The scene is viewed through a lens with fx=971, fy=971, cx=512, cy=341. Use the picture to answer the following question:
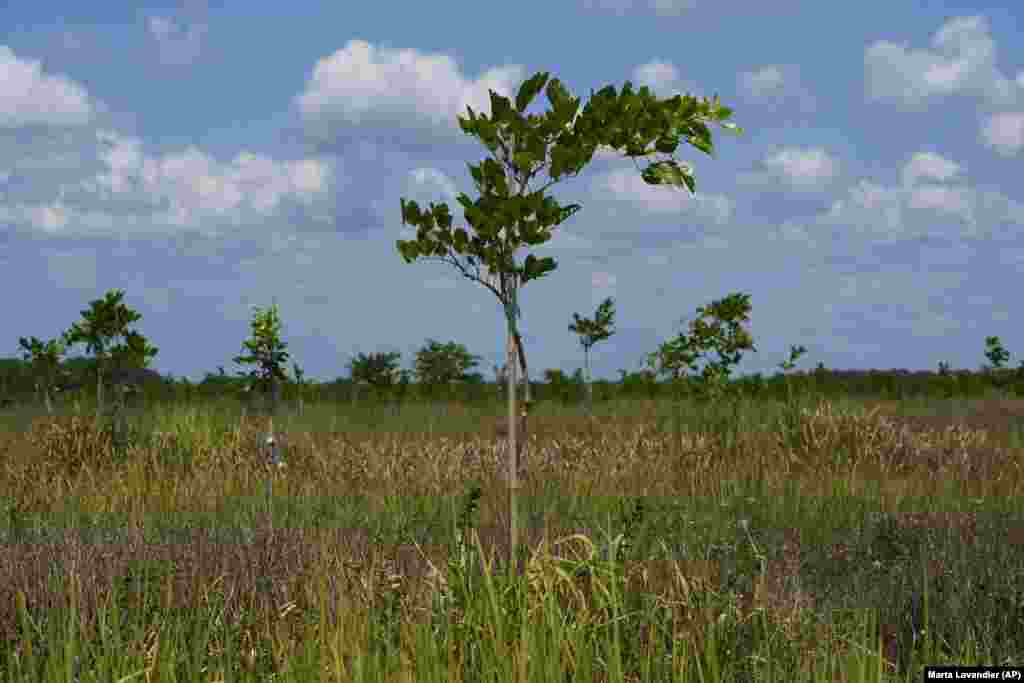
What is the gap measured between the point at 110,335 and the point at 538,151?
31.6ft

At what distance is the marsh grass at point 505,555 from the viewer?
4.09m

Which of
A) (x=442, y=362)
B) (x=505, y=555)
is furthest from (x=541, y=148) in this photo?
(x=442, y=362)

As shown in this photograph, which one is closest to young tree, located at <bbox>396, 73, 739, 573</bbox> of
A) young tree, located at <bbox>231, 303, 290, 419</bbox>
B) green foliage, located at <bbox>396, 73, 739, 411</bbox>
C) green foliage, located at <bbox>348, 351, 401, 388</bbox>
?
green foliage, located at <bbox>396, 73, 739, 411</bbox>

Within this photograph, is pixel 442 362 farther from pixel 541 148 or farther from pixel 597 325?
pixel 541 148

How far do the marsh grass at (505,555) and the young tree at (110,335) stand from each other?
925 millimetres

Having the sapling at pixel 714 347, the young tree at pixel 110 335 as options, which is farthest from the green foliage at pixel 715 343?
the young tree at pixel 110 335

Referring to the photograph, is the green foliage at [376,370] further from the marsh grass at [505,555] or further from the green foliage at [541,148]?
the green foliage at [541,148]

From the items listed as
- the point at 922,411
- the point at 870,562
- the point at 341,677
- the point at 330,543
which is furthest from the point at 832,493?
the point at 922,411

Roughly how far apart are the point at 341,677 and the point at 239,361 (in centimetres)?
749

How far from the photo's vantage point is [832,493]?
30.3 ft

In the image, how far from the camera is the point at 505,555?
19.3ft

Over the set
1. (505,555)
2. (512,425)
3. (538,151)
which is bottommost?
(505,555)

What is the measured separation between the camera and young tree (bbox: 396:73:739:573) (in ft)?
13.6

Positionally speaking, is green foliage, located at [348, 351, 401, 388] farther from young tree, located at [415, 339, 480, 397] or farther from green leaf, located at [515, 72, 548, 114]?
green leaf, located at [515, 72, 548, 114]
